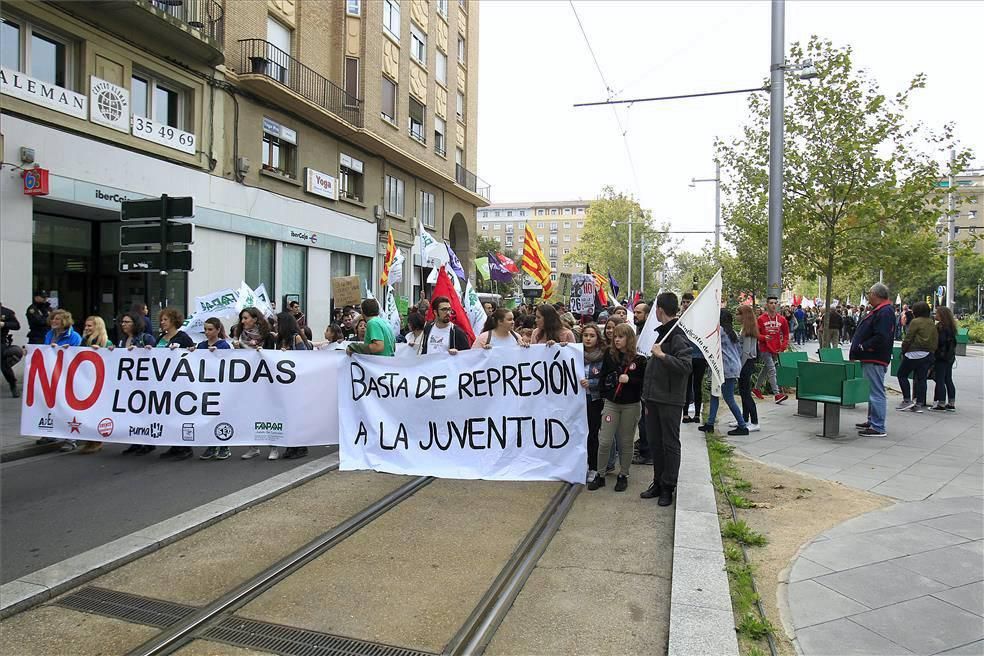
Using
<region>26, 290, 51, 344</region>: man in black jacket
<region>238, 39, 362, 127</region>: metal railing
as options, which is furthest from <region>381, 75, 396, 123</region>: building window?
<region>26, 290, 51, 344</region>: man in black jacket

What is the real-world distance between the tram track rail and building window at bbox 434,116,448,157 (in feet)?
97.6

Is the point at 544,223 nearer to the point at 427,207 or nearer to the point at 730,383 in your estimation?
the point at 427,207

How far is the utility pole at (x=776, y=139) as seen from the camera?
12.2m

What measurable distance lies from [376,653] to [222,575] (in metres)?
1.51

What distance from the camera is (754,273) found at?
24312 mm

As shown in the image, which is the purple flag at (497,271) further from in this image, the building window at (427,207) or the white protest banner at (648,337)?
the building window at (427,207)

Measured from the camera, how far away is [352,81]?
25.6 m

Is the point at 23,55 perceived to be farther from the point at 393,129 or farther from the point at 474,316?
the point at 393,129

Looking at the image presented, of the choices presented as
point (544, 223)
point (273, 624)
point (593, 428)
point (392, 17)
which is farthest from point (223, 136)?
point (544, 223)

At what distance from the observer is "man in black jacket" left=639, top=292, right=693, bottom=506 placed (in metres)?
5.98

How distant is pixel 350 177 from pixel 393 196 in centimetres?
313

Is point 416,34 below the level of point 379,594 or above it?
above

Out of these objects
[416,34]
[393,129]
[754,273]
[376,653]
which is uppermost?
[416,34]

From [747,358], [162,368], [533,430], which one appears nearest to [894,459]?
[747,358]
